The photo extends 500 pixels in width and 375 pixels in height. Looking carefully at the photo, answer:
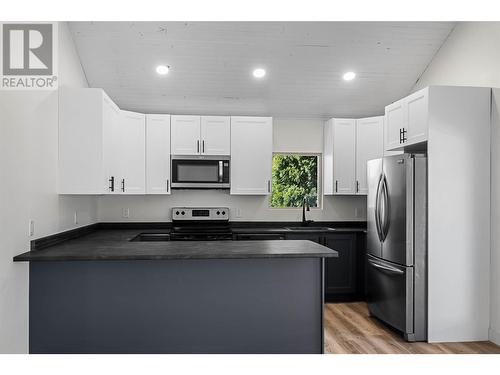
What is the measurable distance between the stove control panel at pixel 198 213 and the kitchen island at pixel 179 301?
84.7 inches

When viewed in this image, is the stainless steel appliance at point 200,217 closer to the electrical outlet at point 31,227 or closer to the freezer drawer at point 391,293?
the freezer drawer at point 391,293

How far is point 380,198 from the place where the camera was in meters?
3.92

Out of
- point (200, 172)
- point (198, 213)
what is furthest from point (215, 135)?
point (198, 213)

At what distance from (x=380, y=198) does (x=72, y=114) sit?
2.86 metres

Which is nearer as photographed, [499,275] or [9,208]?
[9,208]

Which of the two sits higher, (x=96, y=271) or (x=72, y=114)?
(x=72, y=114)

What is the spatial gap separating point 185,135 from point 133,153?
2.11 feet

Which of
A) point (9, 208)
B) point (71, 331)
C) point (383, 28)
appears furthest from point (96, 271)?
point (383, 28)

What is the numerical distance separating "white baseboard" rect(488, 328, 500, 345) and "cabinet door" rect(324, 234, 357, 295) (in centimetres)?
157

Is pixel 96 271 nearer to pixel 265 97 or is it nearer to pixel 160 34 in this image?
pixel 160 34

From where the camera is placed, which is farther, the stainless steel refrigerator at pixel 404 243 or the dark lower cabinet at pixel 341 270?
the dark lower cabinet at pixel 341 270

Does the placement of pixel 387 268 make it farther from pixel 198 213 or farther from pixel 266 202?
pixel 198 213

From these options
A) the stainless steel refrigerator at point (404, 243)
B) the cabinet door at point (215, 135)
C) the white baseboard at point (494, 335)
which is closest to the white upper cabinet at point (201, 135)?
the cabinet door at point (215, 135)

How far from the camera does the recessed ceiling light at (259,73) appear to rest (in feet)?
15.0
